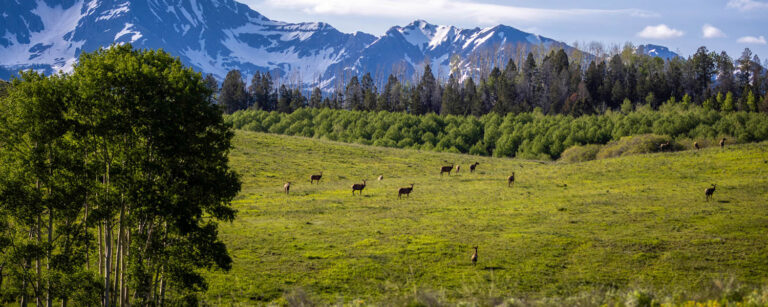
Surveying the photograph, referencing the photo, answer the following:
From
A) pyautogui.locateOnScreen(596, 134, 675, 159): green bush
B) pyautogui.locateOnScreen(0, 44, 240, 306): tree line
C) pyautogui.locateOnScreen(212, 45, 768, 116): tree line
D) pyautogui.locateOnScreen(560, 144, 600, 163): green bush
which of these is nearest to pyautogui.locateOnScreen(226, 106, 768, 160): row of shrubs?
pyautogui.locateOnScreen(560, 144, 600, 163): green bush

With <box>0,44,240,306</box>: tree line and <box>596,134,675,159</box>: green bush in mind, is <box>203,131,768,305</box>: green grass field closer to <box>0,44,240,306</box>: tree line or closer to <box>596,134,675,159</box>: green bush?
<box>0,44,240,306</box>: tree line

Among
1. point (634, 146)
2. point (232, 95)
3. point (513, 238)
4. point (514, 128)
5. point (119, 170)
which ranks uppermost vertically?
point (232, 95)

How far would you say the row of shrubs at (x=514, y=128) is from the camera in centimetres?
10488

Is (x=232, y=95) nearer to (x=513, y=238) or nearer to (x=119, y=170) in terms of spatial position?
(x=513, y=238)

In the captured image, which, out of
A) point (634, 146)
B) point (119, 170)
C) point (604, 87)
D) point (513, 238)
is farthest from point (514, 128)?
point (119, 170)

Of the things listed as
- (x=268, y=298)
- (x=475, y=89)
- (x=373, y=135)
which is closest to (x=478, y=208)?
(x=268, y=298)

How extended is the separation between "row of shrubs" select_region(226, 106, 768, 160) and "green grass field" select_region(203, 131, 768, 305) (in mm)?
41522

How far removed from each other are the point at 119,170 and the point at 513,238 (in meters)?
22.7

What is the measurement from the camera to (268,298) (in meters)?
23.7

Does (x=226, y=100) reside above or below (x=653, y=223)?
above

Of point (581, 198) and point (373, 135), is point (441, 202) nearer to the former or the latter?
point (581, 198)

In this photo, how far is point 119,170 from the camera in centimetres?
2220

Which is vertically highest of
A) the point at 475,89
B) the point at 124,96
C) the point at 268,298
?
the point at 475,89

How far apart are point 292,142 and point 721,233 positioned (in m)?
83.9
